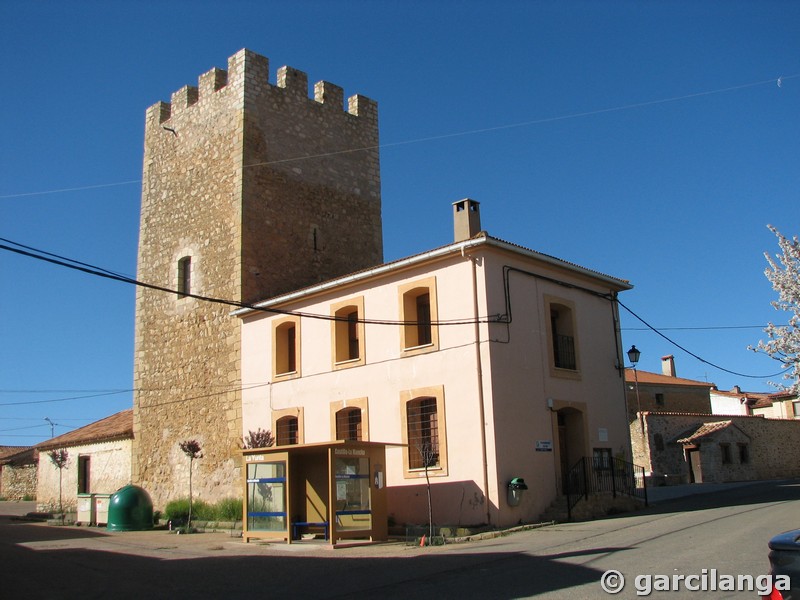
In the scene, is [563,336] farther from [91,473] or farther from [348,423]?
[91,473]

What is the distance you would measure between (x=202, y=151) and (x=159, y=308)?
530cm

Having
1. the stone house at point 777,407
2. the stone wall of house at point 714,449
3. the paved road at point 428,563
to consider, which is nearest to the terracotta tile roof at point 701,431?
the stone wall of house at point 714,449

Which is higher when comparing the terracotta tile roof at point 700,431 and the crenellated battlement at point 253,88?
the crenellated battlement at point 253,88

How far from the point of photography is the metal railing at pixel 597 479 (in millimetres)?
17109

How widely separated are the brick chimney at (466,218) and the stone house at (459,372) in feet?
0.12

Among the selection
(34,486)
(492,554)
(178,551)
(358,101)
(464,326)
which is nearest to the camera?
(492,554)

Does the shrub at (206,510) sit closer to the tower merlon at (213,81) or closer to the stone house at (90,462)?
the stone house at (90,462)

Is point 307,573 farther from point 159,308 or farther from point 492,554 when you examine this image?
point 159,308

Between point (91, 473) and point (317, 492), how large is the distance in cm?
1498

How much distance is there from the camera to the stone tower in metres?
22.3

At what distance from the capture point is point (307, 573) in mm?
10875

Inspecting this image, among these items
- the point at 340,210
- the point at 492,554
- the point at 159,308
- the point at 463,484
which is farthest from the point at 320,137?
the point at 492,554

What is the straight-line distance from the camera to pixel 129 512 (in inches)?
835

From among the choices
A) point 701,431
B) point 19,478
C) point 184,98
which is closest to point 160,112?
point 184,98
